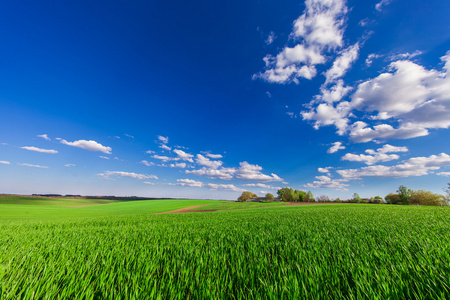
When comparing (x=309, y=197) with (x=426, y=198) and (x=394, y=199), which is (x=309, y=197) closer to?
(x=394, y=199)

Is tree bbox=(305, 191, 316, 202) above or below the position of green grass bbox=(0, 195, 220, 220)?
above

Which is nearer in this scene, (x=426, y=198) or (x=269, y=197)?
(x=426, y=198)

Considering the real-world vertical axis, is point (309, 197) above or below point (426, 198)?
below

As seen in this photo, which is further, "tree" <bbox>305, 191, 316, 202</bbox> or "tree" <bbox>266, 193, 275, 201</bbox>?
"tree" <bbox>266, 193, 275, 201</bbox>

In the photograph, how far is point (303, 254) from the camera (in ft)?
10.1

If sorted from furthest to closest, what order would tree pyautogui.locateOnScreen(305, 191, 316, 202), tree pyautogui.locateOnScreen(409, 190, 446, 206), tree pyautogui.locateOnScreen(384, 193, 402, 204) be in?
tree pyautogui.locateOnScreen(305, 191, 316, 202)
tree pyautogui.locateOnScreen(384, 193, 402, 204)
tree pyautogui.locateOnScreen(409, 190, 446, 206)

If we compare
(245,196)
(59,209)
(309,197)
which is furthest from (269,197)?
(59,209)

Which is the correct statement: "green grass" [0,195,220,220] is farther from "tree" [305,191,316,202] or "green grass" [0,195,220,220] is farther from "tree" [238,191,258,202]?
"tree" [305,191,316,202]

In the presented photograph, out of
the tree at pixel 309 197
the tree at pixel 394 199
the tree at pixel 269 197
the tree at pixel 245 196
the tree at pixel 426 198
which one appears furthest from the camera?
the tree at pixel 245 196

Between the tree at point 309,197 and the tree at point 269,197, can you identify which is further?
the tree at point 269,197

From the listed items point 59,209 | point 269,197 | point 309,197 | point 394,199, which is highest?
point 394,199

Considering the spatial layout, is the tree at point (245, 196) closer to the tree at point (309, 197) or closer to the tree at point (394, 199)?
the tree at point (309, 197)

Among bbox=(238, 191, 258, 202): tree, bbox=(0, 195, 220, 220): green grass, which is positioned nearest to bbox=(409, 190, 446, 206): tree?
bbox=(238, 191, 258, 202): tree

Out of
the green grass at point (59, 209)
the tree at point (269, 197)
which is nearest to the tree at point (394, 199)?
the tree at point (269, 197)
